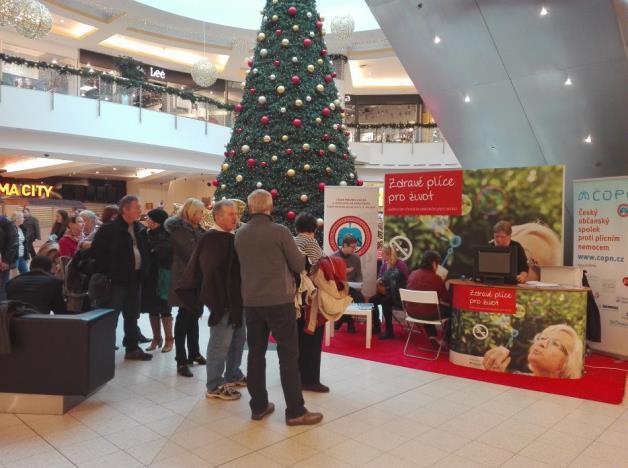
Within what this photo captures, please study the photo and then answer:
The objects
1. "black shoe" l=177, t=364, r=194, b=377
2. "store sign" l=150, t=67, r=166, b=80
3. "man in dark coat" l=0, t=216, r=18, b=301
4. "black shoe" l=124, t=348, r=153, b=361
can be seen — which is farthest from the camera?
"store sign" l=150, t=67, r=166, b=80

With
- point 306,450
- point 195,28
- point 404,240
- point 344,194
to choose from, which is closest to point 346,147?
point 344,194

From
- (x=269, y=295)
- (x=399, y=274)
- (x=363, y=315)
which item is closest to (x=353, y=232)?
(x=399, y=274)

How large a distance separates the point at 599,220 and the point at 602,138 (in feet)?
5.21

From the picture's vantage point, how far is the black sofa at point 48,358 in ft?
11.5

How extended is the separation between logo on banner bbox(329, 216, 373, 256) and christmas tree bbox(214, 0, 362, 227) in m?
0.35

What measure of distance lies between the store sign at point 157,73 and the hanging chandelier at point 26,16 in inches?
465

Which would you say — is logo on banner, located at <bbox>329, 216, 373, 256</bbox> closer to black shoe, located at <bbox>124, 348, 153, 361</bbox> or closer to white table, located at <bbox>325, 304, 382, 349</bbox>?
white table, located at <bbox>325, 304, 382, 349</bbox>

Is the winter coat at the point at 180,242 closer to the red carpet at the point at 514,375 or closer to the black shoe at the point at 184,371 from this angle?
the black shoe at the point at 184,371

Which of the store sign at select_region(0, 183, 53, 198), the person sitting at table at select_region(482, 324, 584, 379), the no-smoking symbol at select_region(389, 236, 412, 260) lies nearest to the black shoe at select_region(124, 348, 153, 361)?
the no-smoking symbol at select_region(389, 236, 412, 260)

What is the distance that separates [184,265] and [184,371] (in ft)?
A: 3.21

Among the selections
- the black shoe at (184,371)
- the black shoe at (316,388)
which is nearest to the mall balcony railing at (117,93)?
the black shoe at (184,371)

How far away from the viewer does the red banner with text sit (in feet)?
16.1

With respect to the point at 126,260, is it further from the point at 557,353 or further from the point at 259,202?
the point at 557,353

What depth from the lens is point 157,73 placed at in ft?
63.5
